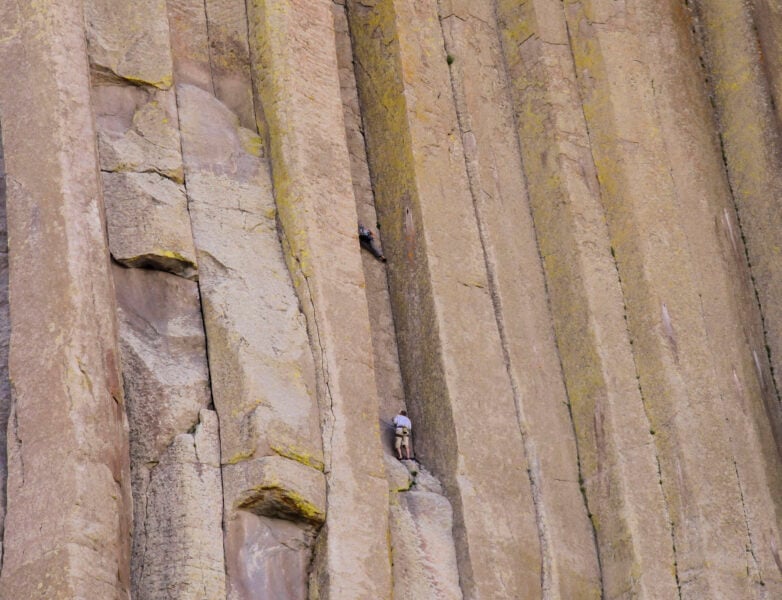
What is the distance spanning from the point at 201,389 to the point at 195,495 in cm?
61

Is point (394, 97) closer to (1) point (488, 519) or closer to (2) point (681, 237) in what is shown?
(2) point (681, 237)

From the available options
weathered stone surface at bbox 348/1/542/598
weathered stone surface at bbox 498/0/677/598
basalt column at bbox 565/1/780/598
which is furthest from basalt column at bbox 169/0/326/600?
basalt column at bbox 565/1/780/598

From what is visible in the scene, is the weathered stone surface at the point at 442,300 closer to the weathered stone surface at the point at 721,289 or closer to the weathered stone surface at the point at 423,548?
the weathered stone surface at the point at 423,548

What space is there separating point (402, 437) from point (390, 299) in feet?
3.17

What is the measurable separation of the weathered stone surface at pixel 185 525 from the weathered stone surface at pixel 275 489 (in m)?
0.09

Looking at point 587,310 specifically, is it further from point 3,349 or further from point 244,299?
point 3,349

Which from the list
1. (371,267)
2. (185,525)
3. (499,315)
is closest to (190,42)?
(371,267)

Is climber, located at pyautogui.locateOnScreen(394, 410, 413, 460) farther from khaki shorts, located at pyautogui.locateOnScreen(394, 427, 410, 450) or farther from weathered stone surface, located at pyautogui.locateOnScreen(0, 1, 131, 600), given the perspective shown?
weathered stone surface, located at pyautogui.locateOnScreen(0, 1, 131, 600)

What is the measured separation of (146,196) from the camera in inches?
369

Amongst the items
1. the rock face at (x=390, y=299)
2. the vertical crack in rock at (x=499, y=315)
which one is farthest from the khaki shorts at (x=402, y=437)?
the vertical crack in rock at (x=499, y=315)

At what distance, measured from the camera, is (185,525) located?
27.9ft

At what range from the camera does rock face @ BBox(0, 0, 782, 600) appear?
853cm

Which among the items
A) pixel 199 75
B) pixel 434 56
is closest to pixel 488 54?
pixel 434 56

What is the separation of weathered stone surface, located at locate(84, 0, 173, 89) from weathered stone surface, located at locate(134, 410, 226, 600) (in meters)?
2.10
